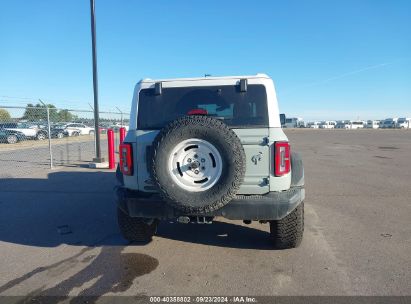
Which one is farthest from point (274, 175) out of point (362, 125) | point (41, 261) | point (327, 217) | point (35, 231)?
point (362, 125)

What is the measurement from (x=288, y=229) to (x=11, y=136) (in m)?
19.8

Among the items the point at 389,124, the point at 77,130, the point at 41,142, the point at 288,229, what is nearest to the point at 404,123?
the point at 389,124

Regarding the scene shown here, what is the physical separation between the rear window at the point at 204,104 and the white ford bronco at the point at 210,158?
0.01m

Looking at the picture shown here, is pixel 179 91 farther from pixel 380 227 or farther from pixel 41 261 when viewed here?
pixel 380 227

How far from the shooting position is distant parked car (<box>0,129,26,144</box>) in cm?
1759

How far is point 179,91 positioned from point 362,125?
104982 mm

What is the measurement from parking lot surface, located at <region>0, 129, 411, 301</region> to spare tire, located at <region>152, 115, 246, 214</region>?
0.83m

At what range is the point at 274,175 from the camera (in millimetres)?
3543

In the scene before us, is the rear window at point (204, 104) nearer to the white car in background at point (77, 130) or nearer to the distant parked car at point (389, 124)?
the white car in background at point (77, 130)

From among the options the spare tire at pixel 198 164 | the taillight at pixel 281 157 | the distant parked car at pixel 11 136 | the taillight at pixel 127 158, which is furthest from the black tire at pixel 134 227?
the distant parked car at pixel 11 136

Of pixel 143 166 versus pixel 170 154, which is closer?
pixel 170 154

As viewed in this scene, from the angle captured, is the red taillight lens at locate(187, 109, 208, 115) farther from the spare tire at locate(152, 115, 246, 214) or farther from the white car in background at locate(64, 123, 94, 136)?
the white car in background at locate(64, 123, 94, 136)

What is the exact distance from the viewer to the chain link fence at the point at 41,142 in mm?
11164

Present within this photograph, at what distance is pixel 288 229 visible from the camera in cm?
391
